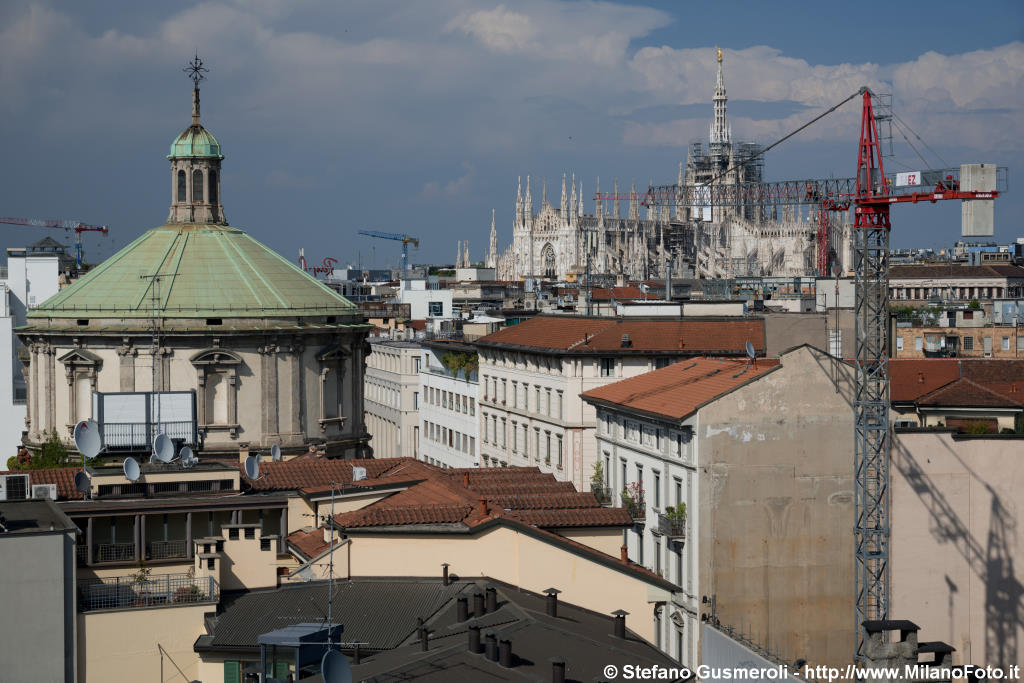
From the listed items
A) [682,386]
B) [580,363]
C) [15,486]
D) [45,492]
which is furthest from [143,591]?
[580,363]

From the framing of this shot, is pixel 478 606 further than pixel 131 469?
No

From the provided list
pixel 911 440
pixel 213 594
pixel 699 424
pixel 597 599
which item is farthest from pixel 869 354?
pixel 213 594

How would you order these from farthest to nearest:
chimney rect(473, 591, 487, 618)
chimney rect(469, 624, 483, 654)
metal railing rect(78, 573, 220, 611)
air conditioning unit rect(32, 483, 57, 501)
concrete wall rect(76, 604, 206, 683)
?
Answer: air conditioning unit rect(32, 483, 57, 501) → metal railing rect(78, 573, 220, 611) → concrete wall rect(76, 604, 206, 683) → chimney rect(473, 591, 487, 618) → chimney rect(469, 624, 483, 654)

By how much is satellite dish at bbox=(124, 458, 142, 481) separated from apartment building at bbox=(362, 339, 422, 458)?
45872 millimetres

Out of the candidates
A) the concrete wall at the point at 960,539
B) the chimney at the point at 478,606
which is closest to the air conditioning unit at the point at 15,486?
the chimney at the point at 478,606

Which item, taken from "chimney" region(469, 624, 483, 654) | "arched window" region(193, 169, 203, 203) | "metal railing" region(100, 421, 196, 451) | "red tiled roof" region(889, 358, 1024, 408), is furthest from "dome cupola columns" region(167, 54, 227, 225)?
"chimney" region(469, 624, 483, 654)

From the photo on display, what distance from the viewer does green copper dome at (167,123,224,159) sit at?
61.8 meters

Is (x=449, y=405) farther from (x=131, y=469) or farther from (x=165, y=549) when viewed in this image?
(x=165, y=549)

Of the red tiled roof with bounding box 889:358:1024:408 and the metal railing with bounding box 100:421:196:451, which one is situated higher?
the red tiled roof with bounding box 889:358:1024:408

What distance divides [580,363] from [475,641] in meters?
32.3

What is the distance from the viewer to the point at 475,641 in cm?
2409

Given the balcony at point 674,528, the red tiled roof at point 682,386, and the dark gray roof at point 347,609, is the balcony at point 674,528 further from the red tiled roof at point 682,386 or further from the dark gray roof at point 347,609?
the dark gray roof at point 347,609

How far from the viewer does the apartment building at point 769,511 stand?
3791cm

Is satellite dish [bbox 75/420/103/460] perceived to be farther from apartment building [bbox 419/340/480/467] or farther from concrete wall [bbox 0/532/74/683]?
apartment building [bbox 419/340/480/467]
